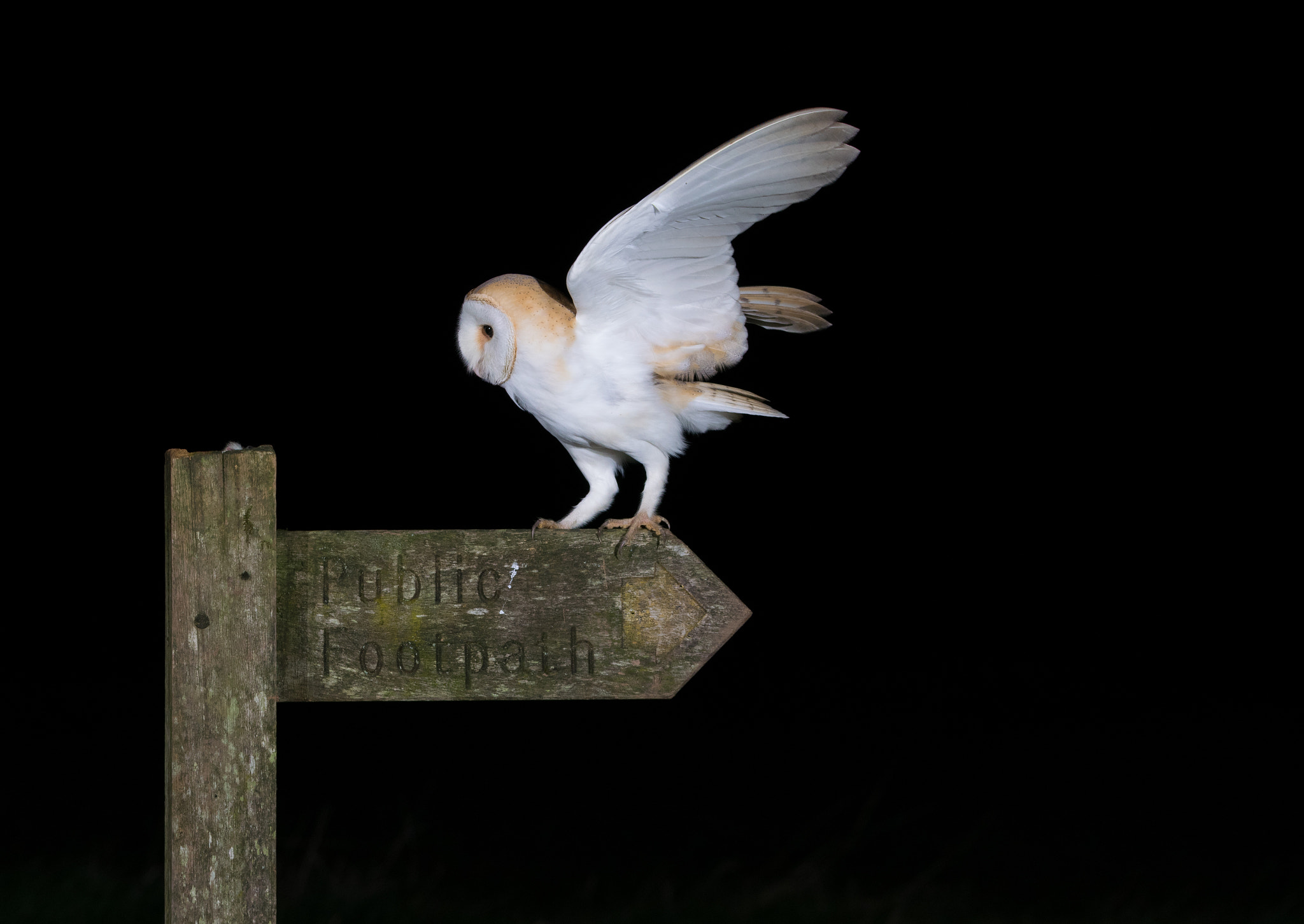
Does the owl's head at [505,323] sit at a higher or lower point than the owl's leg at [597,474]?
higher

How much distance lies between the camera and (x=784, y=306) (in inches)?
109

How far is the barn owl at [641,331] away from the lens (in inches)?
96.0

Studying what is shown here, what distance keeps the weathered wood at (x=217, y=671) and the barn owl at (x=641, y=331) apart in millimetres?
563

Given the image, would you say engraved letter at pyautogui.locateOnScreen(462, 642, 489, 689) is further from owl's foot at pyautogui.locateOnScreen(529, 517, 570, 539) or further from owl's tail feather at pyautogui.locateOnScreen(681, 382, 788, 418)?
owl's tail feather at pyautogui.locateOnScreen(681, 382, 788, 418)

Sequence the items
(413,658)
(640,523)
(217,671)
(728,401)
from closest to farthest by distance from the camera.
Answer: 1. (217,671)
2. (413,658)
3. (640,523)
4. (728,401)

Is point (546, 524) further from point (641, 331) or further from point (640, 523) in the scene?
point (641, 331)

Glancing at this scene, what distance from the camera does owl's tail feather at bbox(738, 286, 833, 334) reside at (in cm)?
275

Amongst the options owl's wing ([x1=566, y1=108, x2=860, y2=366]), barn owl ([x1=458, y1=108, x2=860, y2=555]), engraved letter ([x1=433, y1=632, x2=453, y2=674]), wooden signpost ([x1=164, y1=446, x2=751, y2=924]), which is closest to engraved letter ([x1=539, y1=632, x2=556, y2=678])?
wooden signpost ([x1=164, y1=446, x2=751, y2=924])

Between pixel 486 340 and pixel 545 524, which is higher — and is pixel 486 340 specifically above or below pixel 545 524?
above

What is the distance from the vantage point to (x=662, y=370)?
8.75 ft

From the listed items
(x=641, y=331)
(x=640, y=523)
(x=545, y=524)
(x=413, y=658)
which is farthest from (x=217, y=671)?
(x=641, y=331)

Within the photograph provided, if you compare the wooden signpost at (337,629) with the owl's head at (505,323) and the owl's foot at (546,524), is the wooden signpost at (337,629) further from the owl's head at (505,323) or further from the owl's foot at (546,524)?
the owl's head at (505,323)

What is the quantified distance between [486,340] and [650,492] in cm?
42

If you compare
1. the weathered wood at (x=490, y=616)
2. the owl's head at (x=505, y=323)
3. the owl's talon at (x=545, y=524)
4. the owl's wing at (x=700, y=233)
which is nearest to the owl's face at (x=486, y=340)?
the owl's head at (x=505, y=323)
